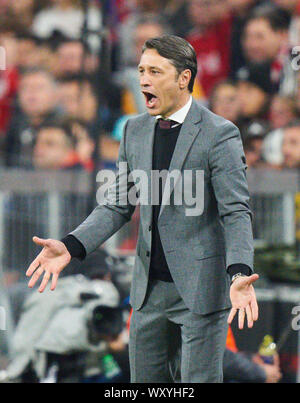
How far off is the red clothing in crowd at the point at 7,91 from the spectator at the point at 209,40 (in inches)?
55.0

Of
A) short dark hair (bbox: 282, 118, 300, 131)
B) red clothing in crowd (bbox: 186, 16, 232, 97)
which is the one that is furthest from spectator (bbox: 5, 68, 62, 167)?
short dark hair (bbox: 282, 118, 300, 131)

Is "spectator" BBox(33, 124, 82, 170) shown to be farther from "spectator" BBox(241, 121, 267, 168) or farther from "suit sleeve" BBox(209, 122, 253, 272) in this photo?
"suit sleeve" BBox(209, 122, 253, 272)

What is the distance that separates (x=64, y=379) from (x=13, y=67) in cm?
275

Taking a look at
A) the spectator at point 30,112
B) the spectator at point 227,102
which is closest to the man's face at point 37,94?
the spectator at point 30,112

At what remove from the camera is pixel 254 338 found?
15.8 ft

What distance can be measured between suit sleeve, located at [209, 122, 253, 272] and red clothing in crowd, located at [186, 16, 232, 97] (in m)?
3.15

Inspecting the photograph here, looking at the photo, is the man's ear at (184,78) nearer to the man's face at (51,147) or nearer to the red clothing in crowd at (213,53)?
the man's face at (51,147)

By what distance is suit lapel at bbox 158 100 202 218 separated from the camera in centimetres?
287

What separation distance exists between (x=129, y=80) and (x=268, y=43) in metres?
1.05

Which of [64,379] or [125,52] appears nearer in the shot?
[64,379]

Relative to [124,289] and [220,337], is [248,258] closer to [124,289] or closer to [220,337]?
[220,337]

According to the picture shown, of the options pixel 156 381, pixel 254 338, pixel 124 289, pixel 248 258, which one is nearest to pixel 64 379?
pixel 124 289

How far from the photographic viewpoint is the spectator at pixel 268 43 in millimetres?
5824
